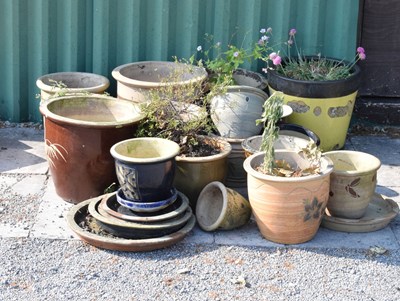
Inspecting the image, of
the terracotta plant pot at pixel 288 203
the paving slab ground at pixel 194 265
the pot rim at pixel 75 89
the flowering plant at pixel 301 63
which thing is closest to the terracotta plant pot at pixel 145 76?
the pot rim at pixel 75 89

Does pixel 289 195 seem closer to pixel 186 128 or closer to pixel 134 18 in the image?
pixel 186 128

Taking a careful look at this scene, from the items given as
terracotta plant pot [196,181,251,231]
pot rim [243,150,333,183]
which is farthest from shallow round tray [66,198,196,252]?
pot rim [243,150,333,183]

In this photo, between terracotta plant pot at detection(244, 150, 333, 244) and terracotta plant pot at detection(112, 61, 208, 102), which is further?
terracotta plant pot at detection(112, 61, 208, 102)

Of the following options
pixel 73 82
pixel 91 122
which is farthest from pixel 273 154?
pixel 73 82

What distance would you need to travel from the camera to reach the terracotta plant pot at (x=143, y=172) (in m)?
5.72

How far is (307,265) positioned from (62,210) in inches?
68.9

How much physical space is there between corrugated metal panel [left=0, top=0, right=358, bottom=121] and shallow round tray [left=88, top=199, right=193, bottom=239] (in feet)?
7.00

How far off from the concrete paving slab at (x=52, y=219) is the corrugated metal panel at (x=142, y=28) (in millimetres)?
1583

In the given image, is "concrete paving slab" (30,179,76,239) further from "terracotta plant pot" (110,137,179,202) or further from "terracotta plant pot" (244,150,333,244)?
"terracotta plant pot" (244,150,333,244)

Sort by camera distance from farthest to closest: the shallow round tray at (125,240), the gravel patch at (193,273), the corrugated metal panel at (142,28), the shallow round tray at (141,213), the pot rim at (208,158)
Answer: the corrugated metal panel at (142,28) < the pot rim at (208,158) < the shallow round tray at (141,213) < the shallow round tray at (125,240) < the gravel patch at (193,273)

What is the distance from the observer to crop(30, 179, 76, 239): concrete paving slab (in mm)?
5891

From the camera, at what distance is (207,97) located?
668 cm

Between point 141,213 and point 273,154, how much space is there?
0.94 metres

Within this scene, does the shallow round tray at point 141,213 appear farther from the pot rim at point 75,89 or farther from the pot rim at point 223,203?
the pot rim at point 75,89
